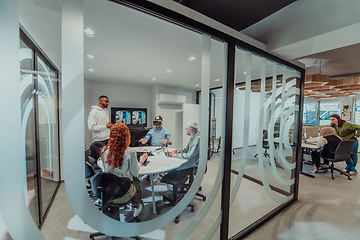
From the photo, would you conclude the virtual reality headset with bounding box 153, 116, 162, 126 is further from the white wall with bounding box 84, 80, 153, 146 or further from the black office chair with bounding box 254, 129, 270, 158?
the black office chair with bounding box 254, 129, 270, 158

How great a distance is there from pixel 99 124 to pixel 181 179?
0.93 metres

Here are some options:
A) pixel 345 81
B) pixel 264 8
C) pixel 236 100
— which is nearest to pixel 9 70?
pixel 236 100

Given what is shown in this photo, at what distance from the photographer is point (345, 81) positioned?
12.9ft

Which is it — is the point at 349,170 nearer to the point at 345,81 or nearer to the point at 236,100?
the point at 345,81

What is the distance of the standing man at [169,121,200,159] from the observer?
144 centimetres

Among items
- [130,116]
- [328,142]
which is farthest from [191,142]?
[328,142]

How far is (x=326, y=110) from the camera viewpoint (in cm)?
721

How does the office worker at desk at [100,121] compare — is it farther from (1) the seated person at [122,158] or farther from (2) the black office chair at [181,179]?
(2) the black office chair at [181,179]

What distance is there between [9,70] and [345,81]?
6.41 metres

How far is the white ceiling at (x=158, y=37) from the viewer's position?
3.10 feet

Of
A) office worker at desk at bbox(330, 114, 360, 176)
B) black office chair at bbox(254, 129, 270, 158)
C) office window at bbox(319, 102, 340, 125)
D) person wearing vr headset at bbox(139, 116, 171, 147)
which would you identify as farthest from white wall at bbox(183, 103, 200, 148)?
office window at bbox(319, 102, 340, 125)

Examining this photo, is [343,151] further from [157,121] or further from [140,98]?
[140,98]

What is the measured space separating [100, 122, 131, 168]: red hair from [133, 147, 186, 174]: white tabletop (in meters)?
0.14

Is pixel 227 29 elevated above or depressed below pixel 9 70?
above
